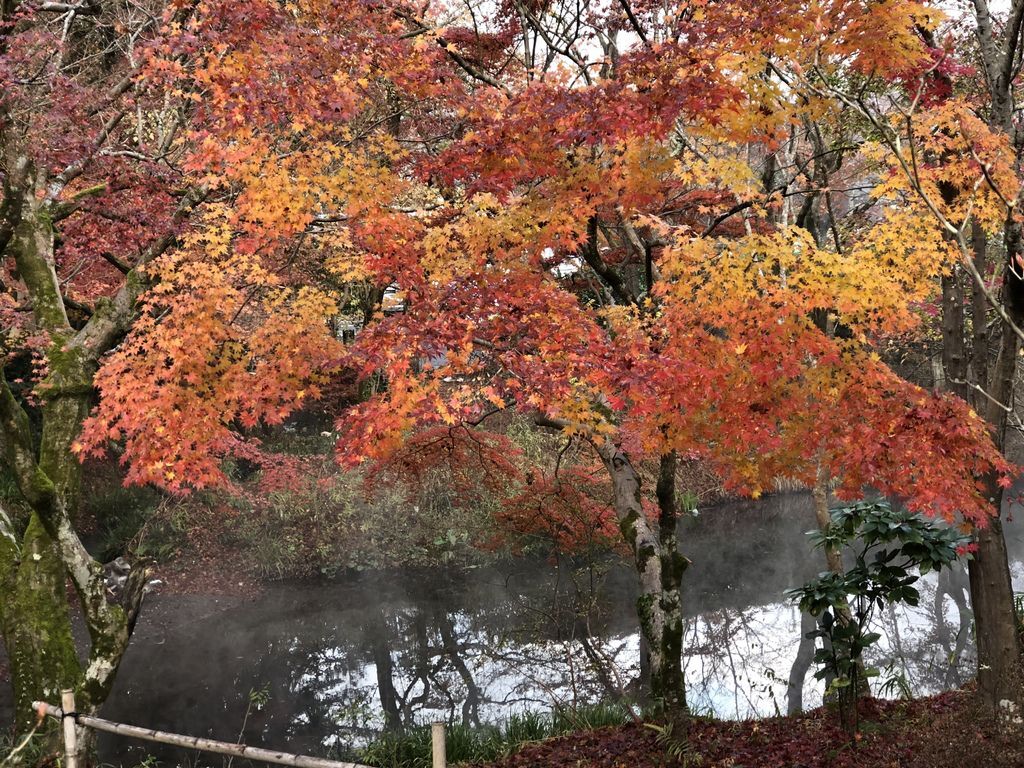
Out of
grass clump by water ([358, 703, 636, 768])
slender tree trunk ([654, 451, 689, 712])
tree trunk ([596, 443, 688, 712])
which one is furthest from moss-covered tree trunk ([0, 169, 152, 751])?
slender tree trunk ([654, 451, 689, 712])

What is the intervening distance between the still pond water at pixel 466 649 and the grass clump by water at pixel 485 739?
1.66 feet

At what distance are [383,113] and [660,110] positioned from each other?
736 cm

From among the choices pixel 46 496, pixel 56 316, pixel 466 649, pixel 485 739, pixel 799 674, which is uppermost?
pixel 56 316

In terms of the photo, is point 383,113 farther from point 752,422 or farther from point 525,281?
point 752,422

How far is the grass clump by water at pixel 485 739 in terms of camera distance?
7020mm

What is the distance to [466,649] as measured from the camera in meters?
11.2

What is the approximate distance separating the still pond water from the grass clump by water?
1.66 ft

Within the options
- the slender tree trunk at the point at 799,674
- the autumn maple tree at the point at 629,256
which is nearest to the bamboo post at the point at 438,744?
the autumn maple tree at the point at 629,256

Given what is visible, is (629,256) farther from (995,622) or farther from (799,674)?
(799,674)

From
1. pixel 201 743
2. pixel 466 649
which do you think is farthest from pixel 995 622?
pixel 466 649

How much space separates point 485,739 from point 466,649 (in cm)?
384

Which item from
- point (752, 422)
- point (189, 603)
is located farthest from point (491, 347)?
point (189, 603)

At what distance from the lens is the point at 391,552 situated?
1434cm

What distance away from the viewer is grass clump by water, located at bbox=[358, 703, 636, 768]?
7.02 metres
